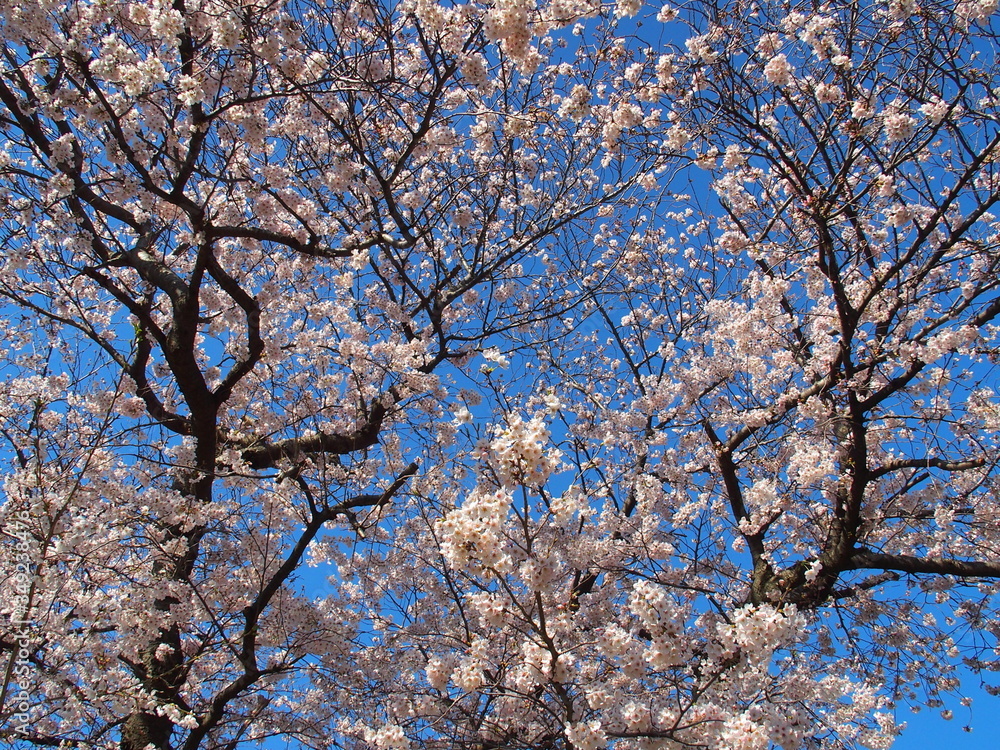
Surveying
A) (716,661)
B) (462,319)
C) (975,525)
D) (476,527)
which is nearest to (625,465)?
(462,319)

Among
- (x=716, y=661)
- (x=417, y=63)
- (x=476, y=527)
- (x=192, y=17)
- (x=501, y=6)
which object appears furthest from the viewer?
(x=417, y=63)

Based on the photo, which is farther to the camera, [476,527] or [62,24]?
[62,24]

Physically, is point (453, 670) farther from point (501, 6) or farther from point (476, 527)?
point (501, 6)

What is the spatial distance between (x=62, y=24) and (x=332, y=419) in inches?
138

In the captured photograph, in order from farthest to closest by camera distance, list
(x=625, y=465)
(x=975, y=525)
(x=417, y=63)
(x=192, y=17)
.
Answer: (x=625, y=465), (x=417, y=63), (x=975, y=525), (x=192, y=17)

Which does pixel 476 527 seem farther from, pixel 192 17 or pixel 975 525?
pixel 975 525

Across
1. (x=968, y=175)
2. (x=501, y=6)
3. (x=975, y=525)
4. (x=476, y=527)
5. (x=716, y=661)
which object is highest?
(x=501, y=6)

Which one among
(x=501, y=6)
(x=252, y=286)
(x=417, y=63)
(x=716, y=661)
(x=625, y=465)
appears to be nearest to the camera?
(x=716, y=661)

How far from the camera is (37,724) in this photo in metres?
4.64

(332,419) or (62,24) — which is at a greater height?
(62,24)

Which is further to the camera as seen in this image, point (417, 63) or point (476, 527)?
point (417, 63)

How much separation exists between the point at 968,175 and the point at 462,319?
4341mm

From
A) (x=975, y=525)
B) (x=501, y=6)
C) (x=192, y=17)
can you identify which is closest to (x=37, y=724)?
(x=192, y=17)

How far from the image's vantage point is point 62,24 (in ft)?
15.0
